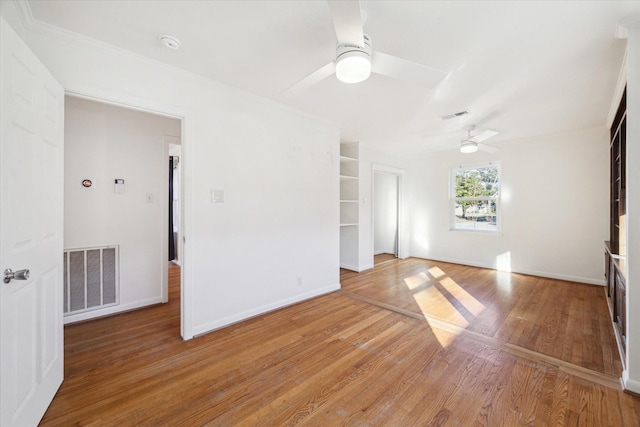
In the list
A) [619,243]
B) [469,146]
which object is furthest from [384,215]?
[619,243]

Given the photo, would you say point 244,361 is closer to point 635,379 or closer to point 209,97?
point 209,97

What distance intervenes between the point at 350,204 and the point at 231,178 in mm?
2895

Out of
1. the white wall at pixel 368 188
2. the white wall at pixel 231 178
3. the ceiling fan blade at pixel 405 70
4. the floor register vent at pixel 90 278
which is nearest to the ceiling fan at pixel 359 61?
the ceiling fan blade at pixel 405 70

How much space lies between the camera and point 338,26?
1.38 metres

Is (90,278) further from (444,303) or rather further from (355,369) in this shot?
(444,303)

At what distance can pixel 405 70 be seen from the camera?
5.45 feet

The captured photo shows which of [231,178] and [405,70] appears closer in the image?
[405,70]

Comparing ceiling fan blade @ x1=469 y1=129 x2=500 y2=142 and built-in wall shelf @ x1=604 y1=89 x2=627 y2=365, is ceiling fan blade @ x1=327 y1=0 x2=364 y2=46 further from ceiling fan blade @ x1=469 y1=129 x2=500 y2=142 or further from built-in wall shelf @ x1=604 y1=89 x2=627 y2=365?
ceiling fan blade @ x1=469 y1=129 x2=500 y2=142

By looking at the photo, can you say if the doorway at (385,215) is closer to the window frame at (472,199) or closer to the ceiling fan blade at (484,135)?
the window frame at (472,199)

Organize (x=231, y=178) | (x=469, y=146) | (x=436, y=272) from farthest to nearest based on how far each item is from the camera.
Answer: (x=436, y=272), (x=469, y=146), (x=231, y=178)

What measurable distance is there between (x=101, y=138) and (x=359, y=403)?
366cm

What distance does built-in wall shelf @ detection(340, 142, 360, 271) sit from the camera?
199 inches

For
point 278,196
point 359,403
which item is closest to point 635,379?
point 359,403

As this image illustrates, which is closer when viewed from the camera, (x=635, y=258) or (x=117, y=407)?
(x=117, y=407)
